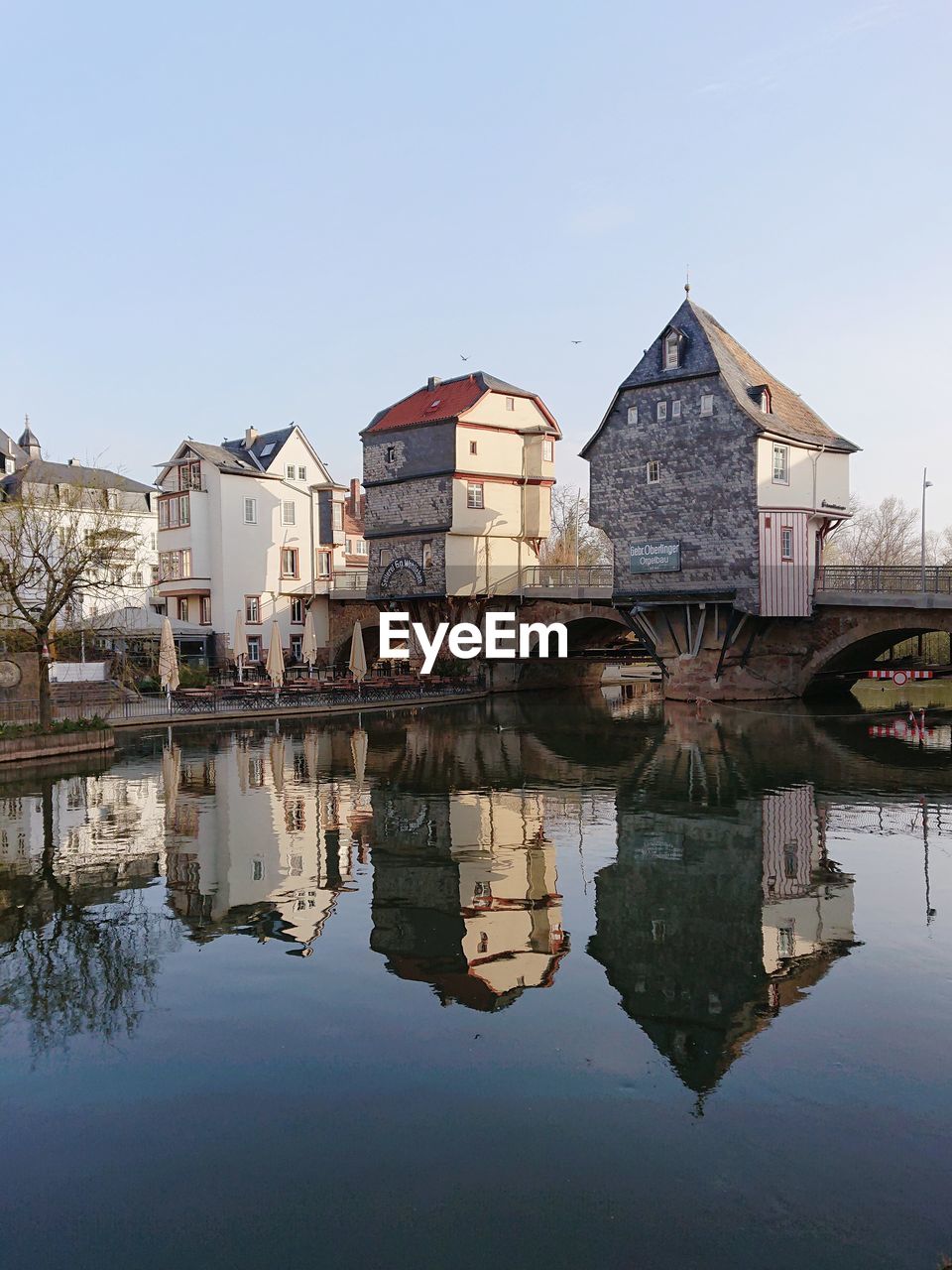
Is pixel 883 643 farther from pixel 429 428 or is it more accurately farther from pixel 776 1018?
pixel 776 1018

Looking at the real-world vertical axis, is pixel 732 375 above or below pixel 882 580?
above

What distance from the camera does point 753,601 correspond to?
139 feet

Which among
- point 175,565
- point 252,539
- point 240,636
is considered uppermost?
point 252,539

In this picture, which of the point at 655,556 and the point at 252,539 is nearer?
the point at 655,556

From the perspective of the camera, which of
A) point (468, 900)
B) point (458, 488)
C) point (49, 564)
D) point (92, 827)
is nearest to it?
point (468, 900)

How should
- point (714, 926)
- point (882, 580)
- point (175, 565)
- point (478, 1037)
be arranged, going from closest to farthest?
1. point (478, 1037)
2. point (714, 926)
3. point (882, 580)
4. point (175, 565)

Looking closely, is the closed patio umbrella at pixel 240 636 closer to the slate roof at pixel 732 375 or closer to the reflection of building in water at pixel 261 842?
the slate roof at pixel 732 375

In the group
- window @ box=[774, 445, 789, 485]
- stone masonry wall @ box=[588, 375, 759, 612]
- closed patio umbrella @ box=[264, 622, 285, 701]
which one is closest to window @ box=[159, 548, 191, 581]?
closed patio umbrella @ box=[264, 622, 285, 701]

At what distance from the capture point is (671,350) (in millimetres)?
44688

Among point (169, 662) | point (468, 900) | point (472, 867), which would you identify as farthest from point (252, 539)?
point (468, 900)

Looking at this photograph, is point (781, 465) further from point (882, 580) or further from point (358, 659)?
point (358, 659)

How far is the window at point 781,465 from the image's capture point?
42.9 m

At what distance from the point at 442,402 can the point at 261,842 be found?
38439 millimetres

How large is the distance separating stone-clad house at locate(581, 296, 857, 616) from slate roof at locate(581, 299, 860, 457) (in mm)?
60
